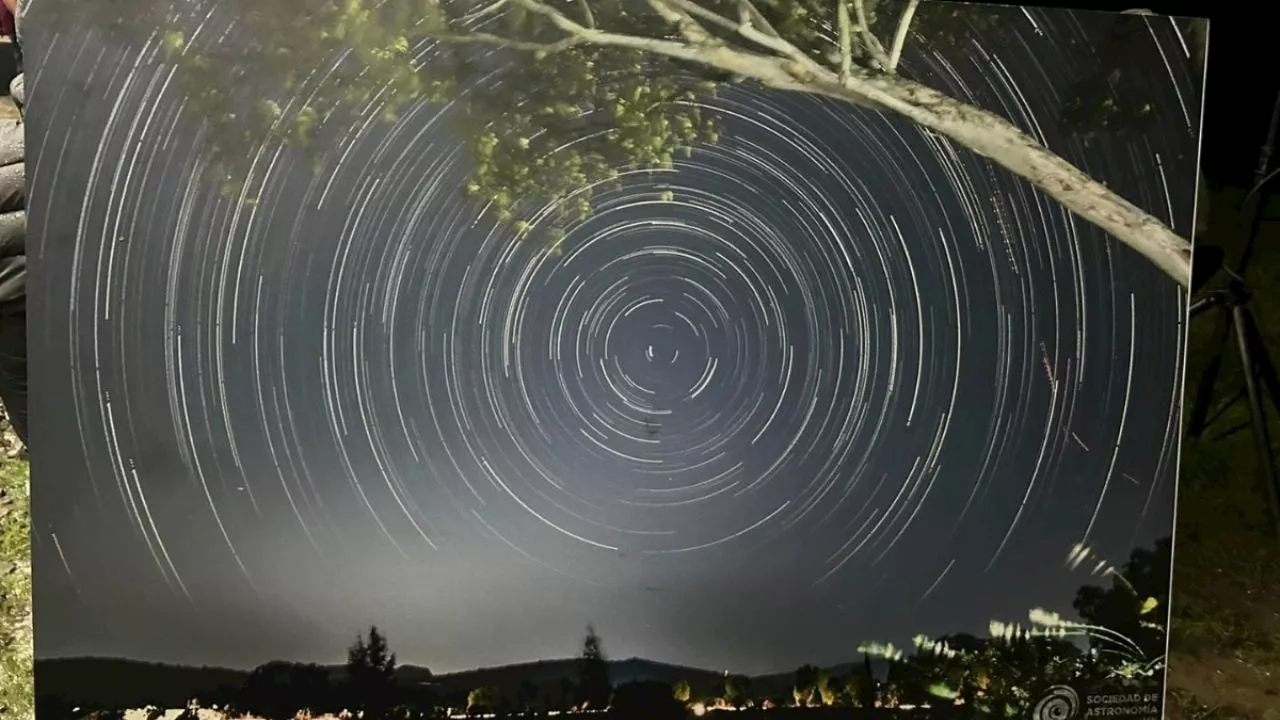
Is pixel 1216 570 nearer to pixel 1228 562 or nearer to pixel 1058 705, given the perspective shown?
pixel 1228 562

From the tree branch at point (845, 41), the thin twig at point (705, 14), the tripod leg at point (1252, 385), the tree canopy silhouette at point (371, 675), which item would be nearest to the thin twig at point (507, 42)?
the thin twig at point (705, 14)

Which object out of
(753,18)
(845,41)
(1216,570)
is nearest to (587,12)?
(753,18)

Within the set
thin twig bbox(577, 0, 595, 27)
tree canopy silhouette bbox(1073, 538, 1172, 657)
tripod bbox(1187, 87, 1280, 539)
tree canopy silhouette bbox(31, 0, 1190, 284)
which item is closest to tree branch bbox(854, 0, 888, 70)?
tree canopy silhouette bbox(31, 0, 1190, 284)

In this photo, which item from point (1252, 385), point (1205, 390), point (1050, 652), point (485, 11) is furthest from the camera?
point (1205, 390)

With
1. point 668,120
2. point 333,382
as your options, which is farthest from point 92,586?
point 668,120

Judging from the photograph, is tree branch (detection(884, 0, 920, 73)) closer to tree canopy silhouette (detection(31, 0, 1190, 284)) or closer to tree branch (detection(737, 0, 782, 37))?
tree canopy silhouette (detection(31, 0, 1190, 284))

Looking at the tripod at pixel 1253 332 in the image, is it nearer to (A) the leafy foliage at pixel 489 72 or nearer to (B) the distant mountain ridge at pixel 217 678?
(A) the leafy foliage at pixel 489 72
